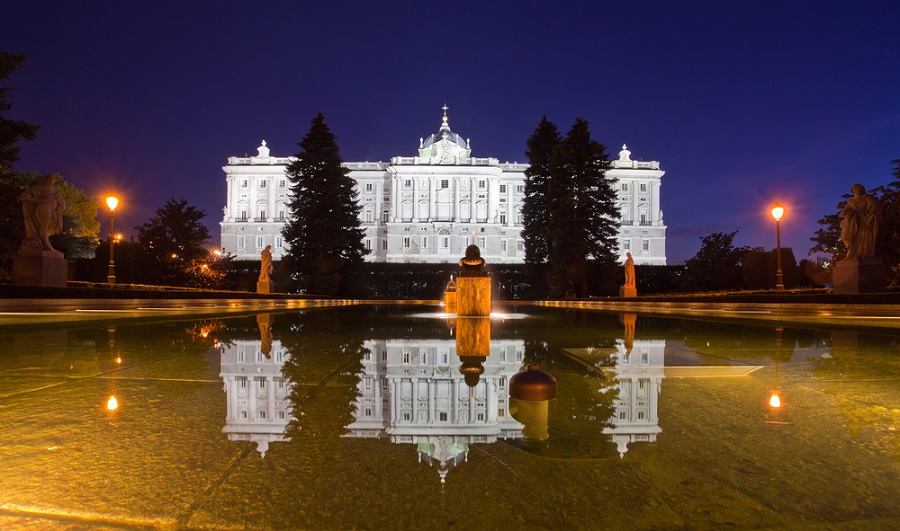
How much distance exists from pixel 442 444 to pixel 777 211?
22735 mm

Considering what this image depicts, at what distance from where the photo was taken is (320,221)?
118 ft

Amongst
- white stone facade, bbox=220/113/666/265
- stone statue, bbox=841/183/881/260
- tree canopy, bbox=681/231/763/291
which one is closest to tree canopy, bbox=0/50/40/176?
stone statue, bbox=841/183/881/260

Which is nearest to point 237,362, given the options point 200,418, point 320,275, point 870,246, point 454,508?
point 200,418

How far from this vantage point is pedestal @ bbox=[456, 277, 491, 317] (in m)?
12.1

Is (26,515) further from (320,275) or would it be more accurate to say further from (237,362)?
(320,275)

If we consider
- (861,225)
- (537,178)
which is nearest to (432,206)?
(537,178)

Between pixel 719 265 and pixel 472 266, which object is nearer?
pixel 472 266

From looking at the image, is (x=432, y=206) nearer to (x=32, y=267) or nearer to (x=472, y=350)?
(x=32, y=267)

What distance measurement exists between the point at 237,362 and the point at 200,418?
2143mm

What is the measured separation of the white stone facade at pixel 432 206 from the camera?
83375mm

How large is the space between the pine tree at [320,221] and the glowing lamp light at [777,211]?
25.2 metres

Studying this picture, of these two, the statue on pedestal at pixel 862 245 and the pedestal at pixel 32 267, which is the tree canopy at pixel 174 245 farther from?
the statue on pedestal at pixel 862 245

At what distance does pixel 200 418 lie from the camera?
297 cm

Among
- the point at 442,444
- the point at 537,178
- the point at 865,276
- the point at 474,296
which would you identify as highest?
the point at 537,178
